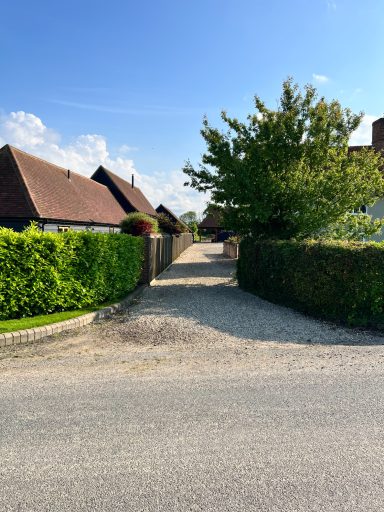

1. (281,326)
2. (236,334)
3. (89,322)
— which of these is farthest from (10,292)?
(281,326)

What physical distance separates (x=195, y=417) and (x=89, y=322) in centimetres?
547

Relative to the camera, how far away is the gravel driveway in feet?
9.12

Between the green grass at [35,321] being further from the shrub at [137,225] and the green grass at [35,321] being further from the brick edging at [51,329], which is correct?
the shrub at [137,225]

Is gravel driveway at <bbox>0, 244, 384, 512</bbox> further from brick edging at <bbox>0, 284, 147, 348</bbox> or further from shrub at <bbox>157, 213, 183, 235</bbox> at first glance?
shrub at <bbox>157, 213, 183, 235</bbox>

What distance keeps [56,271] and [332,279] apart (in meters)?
6.27

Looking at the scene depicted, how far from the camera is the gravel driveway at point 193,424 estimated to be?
2781 millimetres

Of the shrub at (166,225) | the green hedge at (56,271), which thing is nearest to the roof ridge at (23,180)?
the green hedge at (56,271)

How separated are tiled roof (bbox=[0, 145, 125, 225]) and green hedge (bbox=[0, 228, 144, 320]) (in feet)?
32.7

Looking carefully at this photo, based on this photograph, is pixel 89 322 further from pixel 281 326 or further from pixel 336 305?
pixel 336 305

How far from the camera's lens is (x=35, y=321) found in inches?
315

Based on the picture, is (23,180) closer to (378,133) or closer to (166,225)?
(166,225)

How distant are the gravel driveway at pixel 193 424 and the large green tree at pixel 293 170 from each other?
6474 millimetres

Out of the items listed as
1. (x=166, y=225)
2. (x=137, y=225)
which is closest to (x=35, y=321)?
(x=137, y=225)

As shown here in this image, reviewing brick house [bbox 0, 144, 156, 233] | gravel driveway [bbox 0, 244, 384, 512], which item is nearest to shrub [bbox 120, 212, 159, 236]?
brick house [bbox 0, 144, 156, 233]
